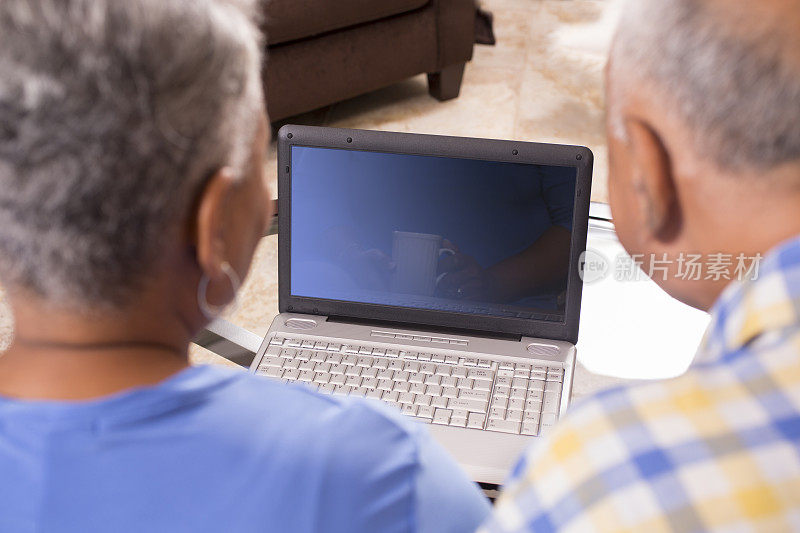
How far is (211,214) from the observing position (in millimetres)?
542

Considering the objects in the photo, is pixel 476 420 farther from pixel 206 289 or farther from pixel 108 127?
pixel 108 127

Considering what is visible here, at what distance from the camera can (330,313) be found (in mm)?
1185

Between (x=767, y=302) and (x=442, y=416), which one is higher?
(x=767, y=302)

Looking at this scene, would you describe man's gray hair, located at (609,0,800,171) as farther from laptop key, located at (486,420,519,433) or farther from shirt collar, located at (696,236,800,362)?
laptop key, located at (486,420,519,433)

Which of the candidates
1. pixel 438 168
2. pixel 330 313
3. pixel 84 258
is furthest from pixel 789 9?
pixel 330 313

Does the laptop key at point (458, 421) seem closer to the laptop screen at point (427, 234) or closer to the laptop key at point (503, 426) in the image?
the laptop key at point (503, 426)

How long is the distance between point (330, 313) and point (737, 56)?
2.46 feet

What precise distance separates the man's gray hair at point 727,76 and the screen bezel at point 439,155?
0.50 m

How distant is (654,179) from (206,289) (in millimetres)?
312

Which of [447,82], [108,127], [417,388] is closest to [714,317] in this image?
[108,127]

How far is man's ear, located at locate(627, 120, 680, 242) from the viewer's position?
23.2 inches

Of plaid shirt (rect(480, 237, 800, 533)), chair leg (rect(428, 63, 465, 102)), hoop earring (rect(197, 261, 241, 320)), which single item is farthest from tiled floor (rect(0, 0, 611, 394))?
plaid shirt (rect(480, 237, 800, 533))

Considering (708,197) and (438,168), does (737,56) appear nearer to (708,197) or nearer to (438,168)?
(708,197)

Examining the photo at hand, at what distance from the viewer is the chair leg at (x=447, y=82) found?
2.81 meters
